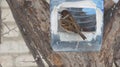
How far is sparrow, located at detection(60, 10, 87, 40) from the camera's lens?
0.90m

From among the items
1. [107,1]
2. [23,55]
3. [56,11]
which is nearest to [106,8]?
[107,1]

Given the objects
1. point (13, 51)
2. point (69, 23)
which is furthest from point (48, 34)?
point (13, 51)

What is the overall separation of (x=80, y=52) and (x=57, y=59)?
61 mm

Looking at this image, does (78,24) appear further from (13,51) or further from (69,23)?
(13,51)

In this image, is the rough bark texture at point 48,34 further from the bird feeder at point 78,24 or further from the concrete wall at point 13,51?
the concrete wall at point 13,51

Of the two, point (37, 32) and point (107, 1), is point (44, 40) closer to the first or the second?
point (37, 32)

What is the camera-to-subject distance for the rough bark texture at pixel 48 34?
94 cm

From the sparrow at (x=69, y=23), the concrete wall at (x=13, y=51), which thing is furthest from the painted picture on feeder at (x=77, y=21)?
the concrete wall at (x=13, y=51)

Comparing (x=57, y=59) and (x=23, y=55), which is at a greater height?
(x=57, y=59)

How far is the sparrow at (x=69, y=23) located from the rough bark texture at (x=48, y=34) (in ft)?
0.14

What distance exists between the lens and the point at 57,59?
3.10ft

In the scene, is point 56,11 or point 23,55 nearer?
point 56,11

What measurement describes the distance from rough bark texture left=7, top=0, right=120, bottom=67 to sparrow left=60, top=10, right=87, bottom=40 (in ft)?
0.14

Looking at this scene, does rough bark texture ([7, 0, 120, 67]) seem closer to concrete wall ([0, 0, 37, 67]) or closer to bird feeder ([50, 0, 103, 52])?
bird feeder ([50, 0, 103, 52])
